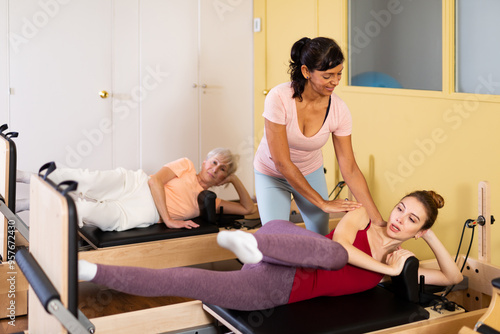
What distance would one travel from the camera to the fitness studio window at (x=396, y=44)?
3.14 meters

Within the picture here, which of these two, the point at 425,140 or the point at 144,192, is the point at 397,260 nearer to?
the point at 425,140

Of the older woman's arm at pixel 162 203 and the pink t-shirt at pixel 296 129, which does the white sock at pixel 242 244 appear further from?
the older woman's arm at pixel 162 203

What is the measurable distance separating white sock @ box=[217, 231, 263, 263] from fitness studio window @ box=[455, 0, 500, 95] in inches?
63.3

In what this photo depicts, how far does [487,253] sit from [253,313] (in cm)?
116

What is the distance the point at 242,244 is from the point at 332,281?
1.71 feet

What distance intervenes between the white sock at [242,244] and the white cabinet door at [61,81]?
2.65 m

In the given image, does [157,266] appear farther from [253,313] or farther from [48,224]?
[48,224]

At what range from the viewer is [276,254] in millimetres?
1898

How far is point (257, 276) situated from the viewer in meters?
2.03

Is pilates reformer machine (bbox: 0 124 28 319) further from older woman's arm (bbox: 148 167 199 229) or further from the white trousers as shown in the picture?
older woman's arm (bbox: 148 167 199 229)

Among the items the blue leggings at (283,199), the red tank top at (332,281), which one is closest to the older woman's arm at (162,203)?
the blue leggings at (283,199)

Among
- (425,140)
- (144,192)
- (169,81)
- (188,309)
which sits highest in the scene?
(169,81)

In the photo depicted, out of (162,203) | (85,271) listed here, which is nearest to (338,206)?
(85,271)

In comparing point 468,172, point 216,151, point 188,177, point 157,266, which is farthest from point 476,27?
point 157,266
